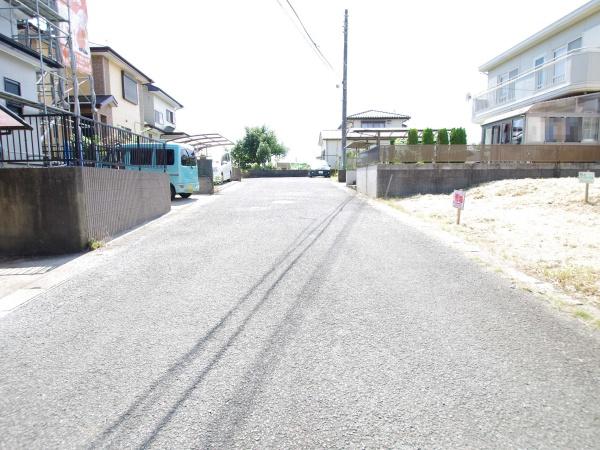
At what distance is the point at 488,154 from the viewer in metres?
16.7

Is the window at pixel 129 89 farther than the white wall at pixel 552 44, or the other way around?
the window at pixel 129 89

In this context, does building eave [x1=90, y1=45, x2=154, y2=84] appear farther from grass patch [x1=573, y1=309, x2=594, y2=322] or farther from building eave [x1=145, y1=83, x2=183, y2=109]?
grass patch [x1=573, y1=309, x2=594, y2=322]

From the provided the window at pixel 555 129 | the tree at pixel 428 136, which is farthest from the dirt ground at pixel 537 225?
the window at pixel 555 129

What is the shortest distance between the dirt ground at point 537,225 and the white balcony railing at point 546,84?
614cm

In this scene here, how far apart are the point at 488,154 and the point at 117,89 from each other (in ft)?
62.9

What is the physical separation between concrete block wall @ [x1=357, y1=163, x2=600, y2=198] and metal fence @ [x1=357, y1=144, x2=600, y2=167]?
9.8 inches

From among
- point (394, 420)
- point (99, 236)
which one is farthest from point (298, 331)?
point (99, 236)

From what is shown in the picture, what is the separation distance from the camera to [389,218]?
1080 cm

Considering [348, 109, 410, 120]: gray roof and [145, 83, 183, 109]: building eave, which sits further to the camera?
[348, 109, 410, 120]: gray roof

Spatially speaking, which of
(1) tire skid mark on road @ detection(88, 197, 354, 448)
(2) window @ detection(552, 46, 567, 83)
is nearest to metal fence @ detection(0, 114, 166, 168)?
(1) tire skid mark on road @ detection(88, 197, 354, 448)

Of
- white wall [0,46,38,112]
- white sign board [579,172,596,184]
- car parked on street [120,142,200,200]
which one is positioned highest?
white wall [0,46,38,112]

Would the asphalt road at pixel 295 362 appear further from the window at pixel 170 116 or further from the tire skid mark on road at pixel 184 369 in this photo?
→ the window at pixel 170 116

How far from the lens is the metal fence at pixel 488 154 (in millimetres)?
16438

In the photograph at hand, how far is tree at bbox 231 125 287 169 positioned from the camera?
49.5 meters
